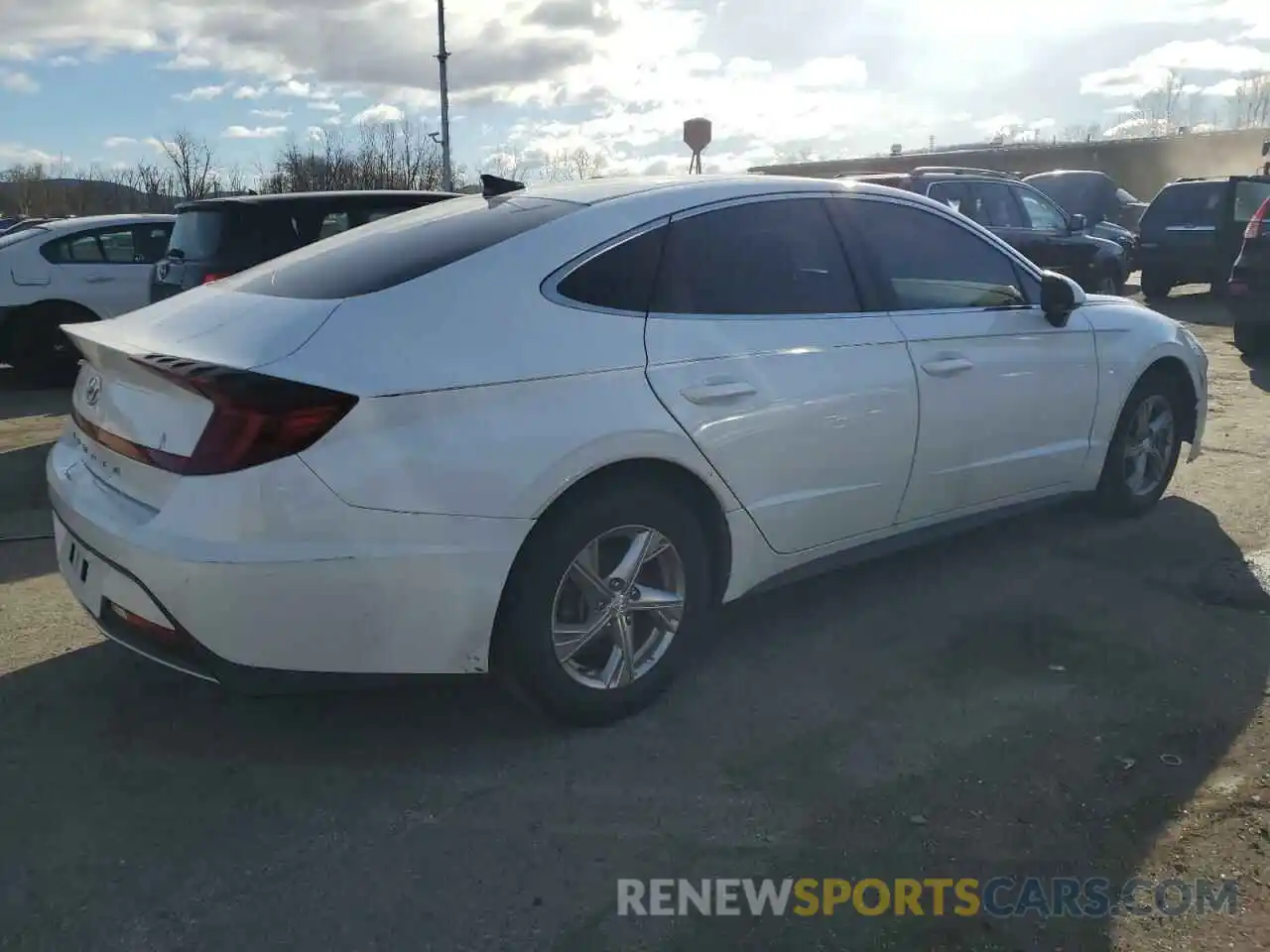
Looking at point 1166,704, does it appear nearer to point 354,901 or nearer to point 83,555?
point 354,901

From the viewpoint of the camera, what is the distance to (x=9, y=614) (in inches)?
170

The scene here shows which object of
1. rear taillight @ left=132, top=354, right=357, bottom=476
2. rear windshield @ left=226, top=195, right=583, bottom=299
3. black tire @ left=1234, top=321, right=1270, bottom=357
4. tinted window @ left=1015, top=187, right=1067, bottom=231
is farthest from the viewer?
tinted window @ left=1015, top=187, right=1067, bottom=231

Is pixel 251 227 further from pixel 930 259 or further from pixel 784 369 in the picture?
pixel 784 369

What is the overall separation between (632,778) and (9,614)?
8.89 ft

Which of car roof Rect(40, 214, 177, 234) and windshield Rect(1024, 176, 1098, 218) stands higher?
windshield Rect(1024, 176, 1098, 218)

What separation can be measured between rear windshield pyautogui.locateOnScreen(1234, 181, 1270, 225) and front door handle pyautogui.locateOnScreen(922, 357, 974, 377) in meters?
13.1

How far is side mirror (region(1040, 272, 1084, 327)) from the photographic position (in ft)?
15.5

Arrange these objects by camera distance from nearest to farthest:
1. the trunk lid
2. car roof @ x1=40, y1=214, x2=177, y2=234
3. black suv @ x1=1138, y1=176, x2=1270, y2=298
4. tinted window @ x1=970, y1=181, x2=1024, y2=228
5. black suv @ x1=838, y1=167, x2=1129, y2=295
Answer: the trunk lid → car roof @ x1=40, y1=214, x2=177, y2=234 → black suv @ x1=838, y1=167, x2=1129, y2=295 → tinted window @ x1=970, y1=181, x2=1024, y2=228 → black suv @ x1=1138, y1=176, x2=1270, y2=298

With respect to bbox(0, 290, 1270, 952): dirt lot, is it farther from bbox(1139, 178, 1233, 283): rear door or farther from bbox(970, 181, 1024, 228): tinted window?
bbox(1139, 178, 1233, 283): rear door

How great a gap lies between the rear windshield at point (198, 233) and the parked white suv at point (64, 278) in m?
3.22

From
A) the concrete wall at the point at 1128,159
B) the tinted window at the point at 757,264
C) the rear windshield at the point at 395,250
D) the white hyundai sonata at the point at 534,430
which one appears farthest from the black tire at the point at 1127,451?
the concrete wall at the point at 1128,159

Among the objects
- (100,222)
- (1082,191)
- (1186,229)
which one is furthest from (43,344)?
(1082,191)

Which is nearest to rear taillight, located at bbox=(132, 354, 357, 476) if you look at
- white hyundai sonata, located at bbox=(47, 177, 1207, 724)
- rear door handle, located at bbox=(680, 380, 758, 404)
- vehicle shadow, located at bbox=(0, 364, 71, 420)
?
white hyundai sonata, located at bbox=(47, 177, 1207, 724)

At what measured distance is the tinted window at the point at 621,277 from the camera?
130 inches
